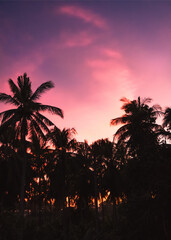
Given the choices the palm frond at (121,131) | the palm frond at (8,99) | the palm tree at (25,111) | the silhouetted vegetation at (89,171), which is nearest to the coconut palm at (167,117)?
the silhouetted vegetation at (89,171)

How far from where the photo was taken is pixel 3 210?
375 inches

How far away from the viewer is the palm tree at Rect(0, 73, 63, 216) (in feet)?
60.3

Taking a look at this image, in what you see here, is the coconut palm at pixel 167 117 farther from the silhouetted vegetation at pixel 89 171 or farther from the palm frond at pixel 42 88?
the palm frond at pixel 42 88

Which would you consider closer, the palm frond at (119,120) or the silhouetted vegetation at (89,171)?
the silhouetted vegetation at (89,171)

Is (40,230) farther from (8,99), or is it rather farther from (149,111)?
(149,111)

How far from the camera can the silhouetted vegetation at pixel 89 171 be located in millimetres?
12477

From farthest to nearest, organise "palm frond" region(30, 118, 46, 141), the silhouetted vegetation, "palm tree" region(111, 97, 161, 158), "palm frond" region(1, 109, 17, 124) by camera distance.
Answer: "palm tree" region(111, 97, 161, 158) → "palm frond" region(30, 118, 46, 141) → "palm frond" region(1, 109, 17, 124) → the silhouetted vegetation

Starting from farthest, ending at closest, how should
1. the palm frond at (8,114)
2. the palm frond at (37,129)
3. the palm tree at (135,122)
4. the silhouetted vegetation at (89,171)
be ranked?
the palm tree at (135,122), the palm frond at (37,129), the palm frond at (8,114), the silhouetted vegetation at (89,171)

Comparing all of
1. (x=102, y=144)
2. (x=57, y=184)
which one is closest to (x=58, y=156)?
(x=57, y=184)

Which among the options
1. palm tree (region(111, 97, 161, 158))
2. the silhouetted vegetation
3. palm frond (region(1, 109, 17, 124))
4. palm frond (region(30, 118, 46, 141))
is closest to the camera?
the silhouetted vegetation

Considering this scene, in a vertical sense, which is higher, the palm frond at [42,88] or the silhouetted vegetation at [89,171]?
the palm frond at [42,88]

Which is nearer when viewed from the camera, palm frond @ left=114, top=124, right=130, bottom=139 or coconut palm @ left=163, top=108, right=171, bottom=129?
coconut palm @ left=163, top=108, right=171, bottom=129

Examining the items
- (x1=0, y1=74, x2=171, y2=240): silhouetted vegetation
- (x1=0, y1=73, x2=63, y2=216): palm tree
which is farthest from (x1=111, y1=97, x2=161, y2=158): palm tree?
(x1=0, y1=73, x2=63, y2=216): palm tree

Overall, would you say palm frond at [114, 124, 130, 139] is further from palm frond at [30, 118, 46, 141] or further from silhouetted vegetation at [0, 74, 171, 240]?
palm frond at [30, 118, 46, 141]
